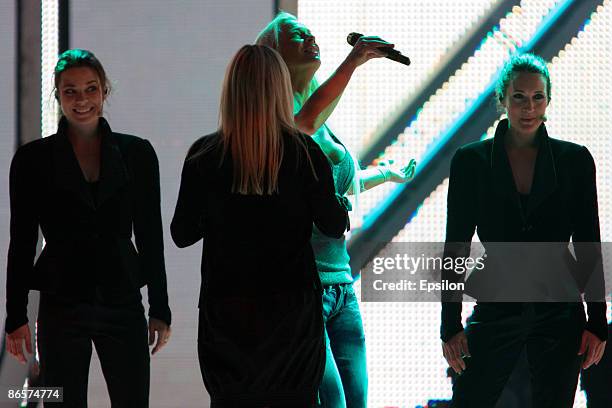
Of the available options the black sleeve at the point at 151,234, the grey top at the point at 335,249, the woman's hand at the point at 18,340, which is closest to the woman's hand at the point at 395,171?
the grey top at the point at 335,249

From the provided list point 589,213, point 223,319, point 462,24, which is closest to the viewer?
point 223,319

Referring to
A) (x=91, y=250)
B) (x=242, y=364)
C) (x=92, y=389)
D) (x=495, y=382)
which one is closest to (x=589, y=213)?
(x=495, y=382)

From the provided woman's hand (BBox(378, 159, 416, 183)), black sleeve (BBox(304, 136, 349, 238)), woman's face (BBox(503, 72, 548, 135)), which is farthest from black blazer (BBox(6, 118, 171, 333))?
woman's face (BBox(503, 72, 548, 135))

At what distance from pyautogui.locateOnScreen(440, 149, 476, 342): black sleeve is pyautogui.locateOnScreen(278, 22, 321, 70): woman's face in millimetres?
613

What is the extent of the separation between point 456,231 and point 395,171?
357 millimetres

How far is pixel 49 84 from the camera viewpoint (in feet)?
11.9

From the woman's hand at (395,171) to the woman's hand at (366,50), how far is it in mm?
547

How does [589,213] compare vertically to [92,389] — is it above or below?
above

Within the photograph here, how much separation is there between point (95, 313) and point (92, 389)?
1.08m

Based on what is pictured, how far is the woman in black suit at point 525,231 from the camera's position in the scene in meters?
2.82

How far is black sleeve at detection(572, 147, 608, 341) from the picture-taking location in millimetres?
2838

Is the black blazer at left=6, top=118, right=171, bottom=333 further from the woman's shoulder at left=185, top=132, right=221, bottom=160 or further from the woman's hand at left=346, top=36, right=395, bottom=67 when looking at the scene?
the woman's hand at left=346, top=36, right=395, bottom=67

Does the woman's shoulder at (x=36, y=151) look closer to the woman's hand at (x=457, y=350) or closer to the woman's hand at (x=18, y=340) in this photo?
the woman's hand at (x=18, y=340)

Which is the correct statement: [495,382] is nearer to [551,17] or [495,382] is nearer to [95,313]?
[95,313]
